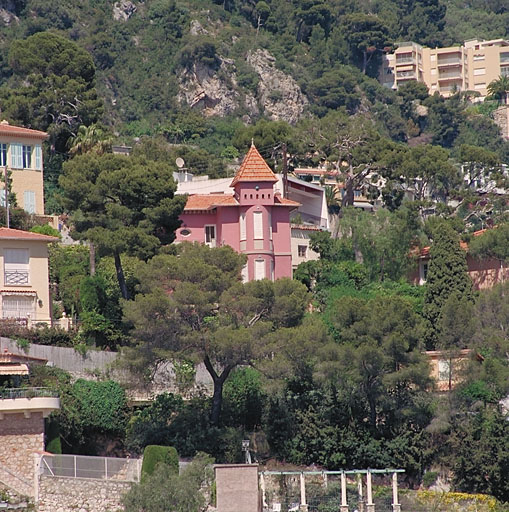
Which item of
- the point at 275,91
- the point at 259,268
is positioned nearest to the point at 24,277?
the point at 259,268

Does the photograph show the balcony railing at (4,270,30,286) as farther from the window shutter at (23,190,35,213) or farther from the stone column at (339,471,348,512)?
the stone column at (339,471,348,512)

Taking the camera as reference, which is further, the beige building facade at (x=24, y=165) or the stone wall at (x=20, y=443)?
the beige building facade at (x=24, y=165)

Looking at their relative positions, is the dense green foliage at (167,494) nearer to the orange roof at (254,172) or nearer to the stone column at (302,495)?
the stone column at (302,495)

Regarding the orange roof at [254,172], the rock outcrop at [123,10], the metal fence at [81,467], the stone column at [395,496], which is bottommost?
the stone column at [395,496]

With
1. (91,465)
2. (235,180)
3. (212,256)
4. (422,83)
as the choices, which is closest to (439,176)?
(235,180)

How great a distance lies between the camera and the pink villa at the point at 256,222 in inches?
2499

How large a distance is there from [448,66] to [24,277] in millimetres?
92882

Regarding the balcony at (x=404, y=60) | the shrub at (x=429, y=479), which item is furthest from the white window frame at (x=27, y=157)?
the balcony at (x=404, y=60)

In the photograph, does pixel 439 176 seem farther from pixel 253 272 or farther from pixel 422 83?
pixel 422 83

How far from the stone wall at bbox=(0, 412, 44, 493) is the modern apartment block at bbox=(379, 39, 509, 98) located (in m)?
95.8

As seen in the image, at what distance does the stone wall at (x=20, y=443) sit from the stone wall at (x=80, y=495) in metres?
1.03

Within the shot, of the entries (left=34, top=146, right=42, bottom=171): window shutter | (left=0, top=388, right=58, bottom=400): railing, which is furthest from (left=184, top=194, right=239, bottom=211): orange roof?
(left=0, top=388, right=58, bottom=400): railing

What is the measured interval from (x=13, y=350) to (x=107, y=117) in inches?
2381

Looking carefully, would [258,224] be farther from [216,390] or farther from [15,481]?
[15,481]
